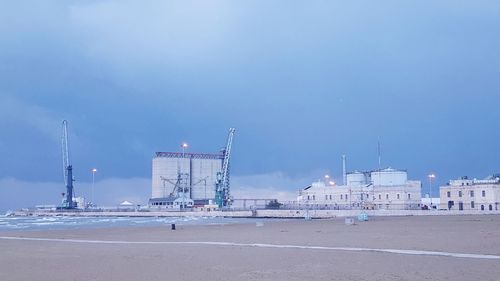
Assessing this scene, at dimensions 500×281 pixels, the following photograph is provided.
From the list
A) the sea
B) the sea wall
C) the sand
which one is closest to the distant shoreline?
the sea wall

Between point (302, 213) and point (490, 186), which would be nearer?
point (490, 186)

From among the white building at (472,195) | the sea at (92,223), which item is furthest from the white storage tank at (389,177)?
the sea at (92,223)

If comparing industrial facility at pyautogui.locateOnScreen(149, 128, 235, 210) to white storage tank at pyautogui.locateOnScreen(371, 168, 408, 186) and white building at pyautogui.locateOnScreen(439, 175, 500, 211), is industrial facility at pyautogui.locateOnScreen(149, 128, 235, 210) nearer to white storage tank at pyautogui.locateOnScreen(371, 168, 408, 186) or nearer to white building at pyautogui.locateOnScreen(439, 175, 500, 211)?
white storage tank at pyautogui.locateOnScreen(371, 168, 408, 186)

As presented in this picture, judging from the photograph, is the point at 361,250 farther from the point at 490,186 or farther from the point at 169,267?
the point at 490,186

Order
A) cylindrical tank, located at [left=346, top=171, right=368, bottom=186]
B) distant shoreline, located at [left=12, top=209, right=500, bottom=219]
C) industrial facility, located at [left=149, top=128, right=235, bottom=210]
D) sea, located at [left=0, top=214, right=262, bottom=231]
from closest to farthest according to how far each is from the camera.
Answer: sea, located at [left=0, top=214, right=262, bottom=231]
distant shoreline, located at [left=12, top=209, right=500, bottom=219]
cylindrical tank, located at [left=346, top=171, right=368, bottom=186]
industrial facility, located at [left=149, top=128, right=235, bottom=210]

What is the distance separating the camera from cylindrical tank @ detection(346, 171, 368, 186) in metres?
151

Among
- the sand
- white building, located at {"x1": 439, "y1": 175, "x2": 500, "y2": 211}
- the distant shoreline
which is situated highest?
white building, located at {"x1": 439, "y1": 175, "x2": 500, "y2": 211}

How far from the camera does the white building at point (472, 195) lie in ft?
369

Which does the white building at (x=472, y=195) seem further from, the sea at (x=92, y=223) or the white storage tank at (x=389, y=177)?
the sea at (x=92, y=223)

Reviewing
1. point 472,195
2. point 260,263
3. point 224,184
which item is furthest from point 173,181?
point 260,263

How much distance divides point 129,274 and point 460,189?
108 metres

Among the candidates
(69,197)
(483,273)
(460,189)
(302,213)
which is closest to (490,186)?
(460,189)

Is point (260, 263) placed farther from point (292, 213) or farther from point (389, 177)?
point (389, 177)

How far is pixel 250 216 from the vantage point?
139125 millimetres
